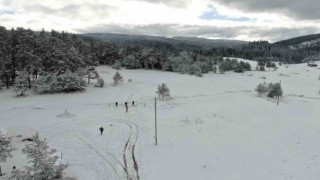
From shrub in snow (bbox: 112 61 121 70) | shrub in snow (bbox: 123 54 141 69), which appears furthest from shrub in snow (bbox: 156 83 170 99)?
shrub in snow (bbox: 123 54 141 69)

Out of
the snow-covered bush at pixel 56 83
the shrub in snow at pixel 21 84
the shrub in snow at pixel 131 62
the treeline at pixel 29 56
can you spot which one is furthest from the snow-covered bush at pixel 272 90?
the shrub in snow at pixel 21 84

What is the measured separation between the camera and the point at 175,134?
39.9 metres

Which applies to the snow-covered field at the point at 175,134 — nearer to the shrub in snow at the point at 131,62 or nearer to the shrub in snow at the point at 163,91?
the shrub in snow at the point at 163,91

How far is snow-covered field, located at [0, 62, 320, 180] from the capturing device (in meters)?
29.1

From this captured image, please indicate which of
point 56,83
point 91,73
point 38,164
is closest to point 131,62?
point 91,73

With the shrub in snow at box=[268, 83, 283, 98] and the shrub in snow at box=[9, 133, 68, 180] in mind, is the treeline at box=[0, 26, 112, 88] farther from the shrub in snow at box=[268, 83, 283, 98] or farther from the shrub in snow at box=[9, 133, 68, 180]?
the shrub in snow at box=[268, 83, 283, 98]

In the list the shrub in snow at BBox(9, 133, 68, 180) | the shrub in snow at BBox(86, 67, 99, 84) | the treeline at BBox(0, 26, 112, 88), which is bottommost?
the shrub in snow at BBox(9, 133, 68, 180)

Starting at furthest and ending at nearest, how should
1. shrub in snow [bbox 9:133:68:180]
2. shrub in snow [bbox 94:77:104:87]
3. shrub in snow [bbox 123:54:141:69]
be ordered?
shrub in snow [bbox 123:54:141:69], shrub in snow [bbox 94:77:104:87], shrub in snow [bbox 9:133:68:180]

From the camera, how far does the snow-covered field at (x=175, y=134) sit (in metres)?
29.1

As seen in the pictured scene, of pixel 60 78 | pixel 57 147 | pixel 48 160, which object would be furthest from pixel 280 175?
pixel 60 78

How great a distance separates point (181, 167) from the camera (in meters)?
29.8

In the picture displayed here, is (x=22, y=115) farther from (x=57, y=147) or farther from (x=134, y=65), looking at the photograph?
(x=134, y=65)

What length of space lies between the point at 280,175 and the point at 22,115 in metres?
38.2

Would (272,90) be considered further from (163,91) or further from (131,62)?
(131,62)
